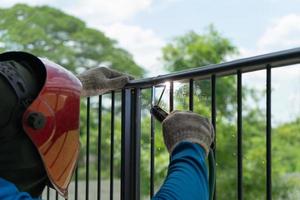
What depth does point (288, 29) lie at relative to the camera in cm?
2164

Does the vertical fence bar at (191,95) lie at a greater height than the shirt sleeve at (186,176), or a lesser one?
greater

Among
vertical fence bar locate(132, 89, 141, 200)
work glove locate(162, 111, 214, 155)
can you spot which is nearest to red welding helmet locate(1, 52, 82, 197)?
work glove locate(162, 111, 214, 155)

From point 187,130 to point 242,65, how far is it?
244mm

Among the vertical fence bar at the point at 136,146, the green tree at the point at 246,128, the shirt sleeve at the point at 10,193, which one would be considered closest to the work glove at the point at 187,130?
the shirt sleeve at the point at 10,193

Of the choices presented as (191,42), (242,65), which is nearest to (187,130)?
(242,65)

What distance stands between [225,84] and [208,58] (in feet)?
9.77

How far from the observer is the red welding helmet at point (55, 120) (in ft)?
3.41

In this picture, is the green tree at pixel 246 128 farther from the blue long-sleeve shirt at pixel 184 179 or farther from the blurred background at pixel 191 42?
the blue long-sleeve shirt at pixel 184 179

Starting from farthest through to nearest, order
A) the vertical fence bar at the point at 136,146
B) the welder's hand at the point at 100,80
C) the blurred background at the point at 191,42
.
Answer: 1. the blurred background at the point at 191,42
2. the vertical fence bar at the point at 136,146
3. the welder's hand at the point at 100,80

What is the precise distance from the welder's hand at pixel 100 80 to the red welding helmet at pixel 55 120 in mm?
454

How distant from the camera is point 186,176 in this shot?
1.08 meters

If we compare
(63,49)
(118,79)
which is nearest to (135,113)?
(118,79)

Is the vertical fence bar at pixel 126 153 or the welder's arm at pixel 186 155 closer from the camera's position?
the welder's arm at pixel 186 155

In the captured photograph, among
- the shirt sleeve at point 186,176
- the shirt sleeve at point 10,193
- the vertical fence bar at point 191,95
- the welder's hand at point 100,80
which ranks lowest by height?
the shirt sleeve at point 10,193
